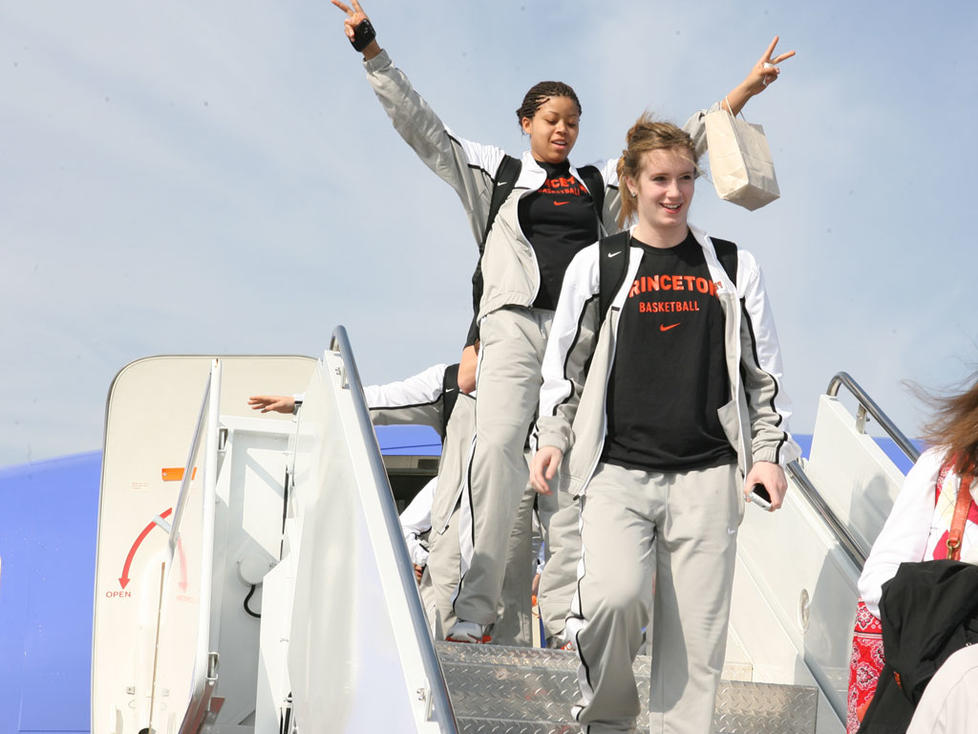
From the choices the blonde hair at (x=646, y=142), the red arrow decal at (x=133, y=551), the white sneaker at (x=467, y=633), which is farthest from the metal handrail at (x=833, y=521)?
the red arrow decal at (x=133, y=551)

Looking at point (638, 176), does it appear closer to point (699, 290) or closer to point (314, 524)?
point (699, 290)

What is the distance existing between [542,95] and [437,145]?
1.70ft

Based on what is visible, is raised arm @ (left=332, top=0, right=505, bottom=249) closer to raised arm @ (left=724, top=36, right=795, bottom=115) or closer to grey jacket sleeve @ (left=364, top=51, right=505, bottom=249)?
grey jacket sleeve @ (left=364, top=51, right=505, bottom=249)

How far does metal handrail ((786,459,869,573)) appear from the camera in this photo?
457 cm

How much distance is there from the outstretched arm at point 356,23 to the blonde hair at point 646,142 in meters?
1.44

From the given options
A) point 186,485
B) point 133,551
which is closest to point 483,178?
→ point 186,485

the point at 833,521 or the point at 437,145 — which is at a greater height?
the point at 437,145

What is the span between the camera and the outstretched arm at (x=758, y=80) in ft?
13.5

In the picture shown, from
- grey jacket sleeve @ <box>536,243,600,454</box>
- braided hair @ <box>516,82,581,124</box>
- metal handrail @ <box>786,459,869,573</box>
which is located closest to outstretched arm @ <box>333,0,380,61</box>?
braided hair @ <box>516,82,581,124</box>

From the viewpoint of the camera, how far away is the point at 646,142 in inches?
145

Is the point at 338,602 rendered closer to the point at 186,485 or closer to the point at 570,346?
the point at 570,346

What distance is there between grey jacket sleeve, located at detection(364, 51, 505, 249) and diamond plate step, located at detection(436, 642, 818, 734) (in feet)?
6.41

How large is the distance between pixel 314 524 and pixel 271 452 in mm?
1609

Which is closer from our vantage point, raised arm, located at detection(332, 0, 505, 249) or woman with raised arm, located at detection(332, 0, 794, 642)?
woman with raised arm, located at detection(332, 0, 794, 642)
